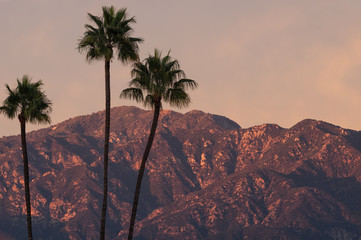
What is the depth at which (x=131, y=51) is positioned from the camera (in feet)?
231

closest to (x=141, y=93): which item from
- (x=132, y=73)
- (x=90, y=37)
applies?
(x=132, y=73)

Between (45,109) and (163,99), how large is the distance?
13.8 metres

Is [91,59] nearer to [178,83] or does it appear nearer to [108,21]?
[108,21]

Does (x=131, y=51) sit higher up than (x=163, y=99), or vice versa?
(x=131, y=51)

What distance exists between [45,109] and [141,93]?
11.7m

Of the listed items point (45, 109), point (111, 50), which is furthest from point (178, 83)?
point (45, 109)

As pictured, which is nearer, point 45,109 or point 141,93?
point 141,93

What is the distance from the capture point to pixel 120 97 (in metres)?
70.4

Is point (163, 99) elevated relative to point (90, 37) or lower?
lower

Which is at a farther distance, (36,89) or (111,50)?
(36,89)

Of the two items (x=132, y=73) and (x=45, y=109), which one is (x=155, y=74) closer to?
(x=132, y=73)

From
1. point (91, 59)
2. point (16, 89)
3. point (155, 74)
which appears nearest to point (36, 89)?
point (16, 89)

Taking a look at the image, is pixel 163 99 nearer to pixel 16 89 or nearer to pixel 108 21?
pixel 108 21

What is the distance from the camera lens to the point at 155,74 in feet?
231
